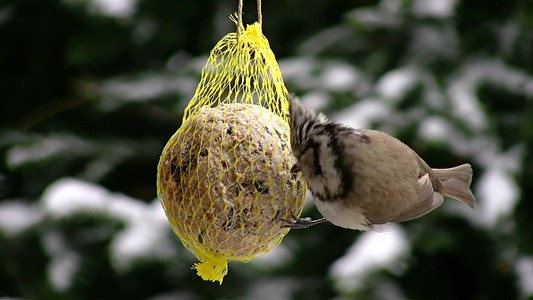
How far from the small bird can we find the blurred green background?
600 millimetres

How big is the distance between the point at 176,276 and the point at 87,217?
611mm

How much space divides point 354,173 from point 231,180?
1.14ft

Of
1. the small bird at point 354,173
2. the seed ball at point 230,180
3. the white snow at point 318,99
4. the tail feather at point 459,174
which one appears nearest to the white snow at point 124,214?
the white snow at point 318,99

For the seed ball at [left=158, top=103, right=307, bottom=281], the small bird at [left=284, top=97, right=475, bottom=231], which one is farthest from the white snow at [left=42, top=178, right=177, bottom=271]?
the small bird at [left=284, top=97, right=475, bottom=231]

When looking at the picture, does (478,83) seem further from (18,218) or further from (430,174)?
(18,218)

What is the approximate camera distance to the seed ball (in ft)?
6.72

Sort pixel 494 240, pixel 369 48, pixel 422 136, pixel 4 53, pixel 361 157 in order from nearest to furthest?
pixel 361 157 → pixel 422 136 → pixel 494 240 → pixel 369 48 → pixel 4 53

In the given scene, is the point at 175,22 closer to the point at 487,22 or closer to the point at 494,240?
the point at 487,22

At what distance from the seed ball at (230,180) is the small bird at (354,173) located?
75mm

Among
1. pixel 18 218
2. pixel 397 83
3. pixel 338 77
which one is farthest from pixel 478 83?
pixel 18 218

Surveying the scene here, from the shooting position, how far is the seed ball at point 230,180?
2.05 metres

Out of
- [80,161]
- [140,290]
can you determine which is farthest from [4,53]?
[140,290]

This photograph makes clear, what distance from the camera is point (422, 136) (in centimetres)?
289

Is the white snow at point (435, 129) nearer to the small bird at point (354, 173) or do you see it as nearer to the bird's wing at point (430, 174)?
the bird's wing at point (430, 174)
